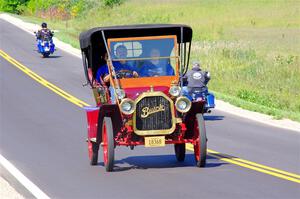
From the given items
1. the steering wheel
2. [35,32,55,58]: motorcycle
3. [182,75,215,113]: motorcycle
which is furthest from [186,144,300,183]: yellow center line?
[35,32,55,58]: motorcycle

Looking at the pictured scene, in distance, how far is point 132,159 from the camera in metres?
16.4

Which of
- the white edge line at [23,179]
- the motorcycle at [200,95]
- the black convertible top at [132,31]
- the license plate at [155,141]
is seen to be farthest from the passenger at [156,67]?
the motorcycle at [200,95]

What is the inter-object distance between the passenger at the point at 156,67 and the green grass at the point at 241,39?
338 inches

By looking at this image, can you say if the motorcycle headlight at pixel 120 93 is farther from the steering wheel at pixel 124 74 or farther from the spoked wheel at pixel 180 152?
the spoked wheel at pixel 180 152

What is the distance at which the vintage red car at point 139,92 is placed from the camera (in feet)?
46.7

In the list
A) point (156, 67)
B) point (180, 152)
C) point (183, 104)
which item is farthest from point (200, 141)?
point (156, 67)

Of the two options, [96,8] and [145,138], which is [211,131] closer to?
[145,138]

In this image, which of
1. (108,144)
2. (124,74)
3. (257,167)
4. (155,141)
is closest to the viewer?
(108,144)

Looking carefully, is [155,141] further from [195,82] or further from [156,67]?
[195,82]

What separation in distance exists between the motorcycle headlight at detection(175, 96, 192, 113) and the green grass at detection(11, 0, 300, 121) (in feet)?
31.9

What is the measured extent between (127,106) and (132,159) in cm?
258

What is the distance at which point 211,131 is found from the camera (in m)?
21.2

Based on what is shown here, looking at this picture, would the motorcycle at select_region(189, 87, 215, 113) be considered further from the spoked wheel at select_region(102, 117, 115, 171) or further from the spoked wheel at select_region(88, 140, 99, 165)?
the spoked wheel at select_region(102, 117, 115, 171)

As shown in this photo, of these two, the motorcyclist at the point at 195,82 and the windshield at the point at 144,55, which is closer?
the windshield at the point at 144,55
